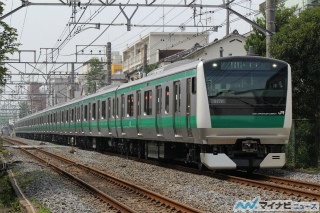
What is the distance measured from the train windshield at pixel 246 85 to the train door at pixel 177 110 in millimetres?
1957

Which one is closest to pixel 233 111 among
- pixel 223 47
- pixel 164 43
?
pixel 223 47

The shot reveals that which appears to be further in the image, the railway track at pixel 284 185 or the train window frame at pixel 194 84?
the train window frame at pixel 194 84

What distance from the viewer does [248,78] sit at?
48.4 ft

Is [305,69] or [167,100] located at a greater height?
[305,69]

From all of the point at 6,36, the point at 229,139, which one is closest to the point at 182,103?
the point at 229,139

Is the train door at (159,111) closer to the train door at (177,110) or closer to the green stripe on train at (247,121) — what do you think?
the train door at (177,110)

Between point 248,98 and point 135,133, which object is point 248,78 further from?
point 135,133

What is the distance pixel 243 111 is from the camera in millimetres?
14562

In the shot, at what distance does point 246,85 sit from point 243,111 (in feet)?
2.11

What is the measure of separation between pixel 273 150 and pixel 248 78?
6.23 ft

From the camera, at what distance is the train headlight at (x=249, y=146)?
14.7 m

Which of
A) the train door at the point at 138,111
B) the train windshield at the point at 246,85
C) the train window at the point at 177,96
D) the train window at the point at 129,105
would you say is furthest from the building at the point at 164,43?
the train windshield at the point at 246,85

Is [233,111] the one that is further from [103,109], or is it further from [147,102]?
[103,109]

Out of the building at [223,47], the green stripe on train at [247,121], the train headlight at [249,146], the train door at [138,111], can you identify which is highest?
the building at [223,47]
